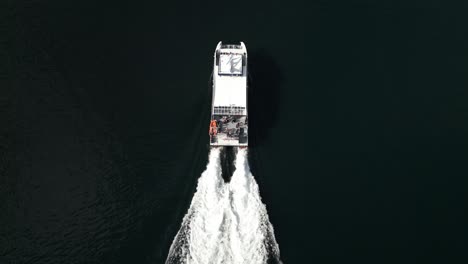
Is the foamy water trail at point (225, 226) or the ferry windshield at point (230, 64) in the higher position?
the ferry windshield at point (230, 64)

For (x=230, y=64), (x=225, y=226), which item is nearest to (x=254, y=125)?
(x=230, y=64)

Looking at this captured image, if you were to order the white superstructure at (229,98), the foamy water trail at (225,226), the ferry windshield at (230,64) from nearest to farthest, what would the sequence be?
the foamy water trail at (225,226) < the white superstructure at (229,98) < the ferry windshield at (230,64)

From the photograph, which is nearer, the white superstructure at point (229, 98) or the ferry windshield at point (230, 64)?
the white superstructure at point (229, 98)

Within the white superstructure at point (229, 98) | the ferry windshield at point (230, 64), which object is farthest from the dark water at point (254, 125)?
the ferry windshield at point (230, 64)

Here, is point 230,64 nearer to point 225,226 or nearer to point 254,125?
point 254,125

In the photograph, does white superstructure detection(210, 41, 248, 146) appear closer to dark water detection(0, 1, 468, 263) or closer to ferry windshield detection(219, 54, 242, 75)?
ferry windshield detection(219, 54, 242, 75)

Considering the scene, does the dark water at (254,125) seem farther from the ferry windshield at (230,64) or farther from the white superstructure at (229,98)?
the ferry windshield at (230,64)

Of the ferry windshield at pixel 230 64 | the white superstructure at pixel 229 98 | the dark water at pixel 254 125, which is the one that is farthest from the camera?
the ferry windshield at pixel 230 64

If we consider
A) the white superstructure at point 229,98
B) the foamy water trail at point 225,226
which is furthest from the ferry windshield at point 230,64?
the foamy water trail at point 225,226
